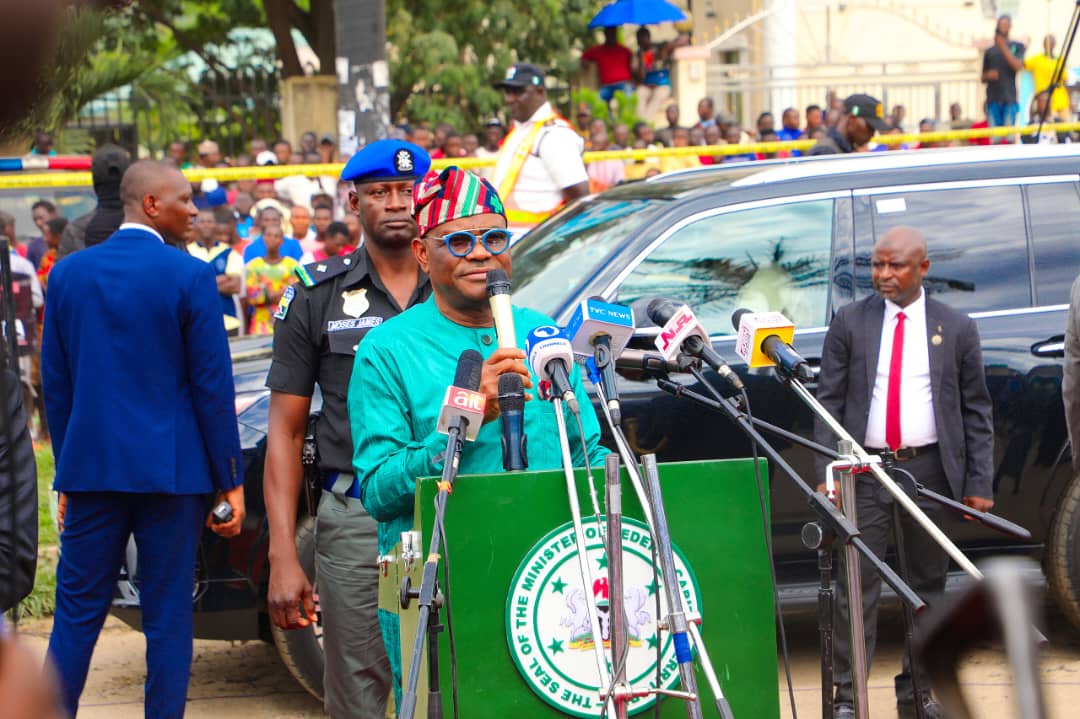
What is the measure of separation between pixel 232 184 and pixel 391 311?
9702mm

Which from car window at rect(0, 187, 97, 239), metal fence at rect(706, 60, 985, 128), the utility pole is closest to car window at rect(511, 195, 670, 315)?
the utility pole

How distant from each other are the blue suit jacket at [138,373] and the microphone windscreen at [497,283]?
185 centimetres

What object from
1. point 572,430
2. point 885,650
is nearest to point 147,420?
point 572,430

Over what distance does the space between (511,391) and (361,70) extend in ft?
28.0

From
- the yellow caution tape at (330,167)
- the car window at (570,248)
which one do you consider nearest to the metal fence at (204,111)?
the yellow caution tape at (330,167)

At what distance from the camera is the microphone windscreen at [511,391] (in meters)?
3.15

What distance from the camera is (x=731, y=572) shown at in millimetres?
3533

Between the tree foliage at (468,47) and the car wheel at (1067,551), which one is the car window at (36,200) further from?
the car wheel at (1067,551)

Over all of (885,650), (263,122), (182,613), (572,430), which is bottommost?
(885,650)

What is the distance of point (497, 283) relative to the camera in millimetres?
3312

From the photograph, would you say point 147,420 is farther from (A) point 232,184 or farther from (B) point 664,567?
(A) point 232,184

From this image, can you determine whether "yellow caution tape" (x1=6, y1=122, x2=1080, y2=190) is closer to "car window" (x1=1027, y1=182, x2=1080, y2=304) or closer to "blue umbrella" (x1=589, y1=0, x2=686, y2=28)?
"car window" (x1=1027, y1=182, x2=1080, y2=304)

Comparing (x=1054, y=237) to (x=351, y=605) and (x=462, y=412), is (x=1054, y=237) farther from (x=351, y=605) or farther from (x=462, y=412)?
(x=462, y=412)

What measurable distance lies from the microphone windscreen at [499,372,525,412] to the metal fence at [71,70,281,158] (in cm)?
1532
